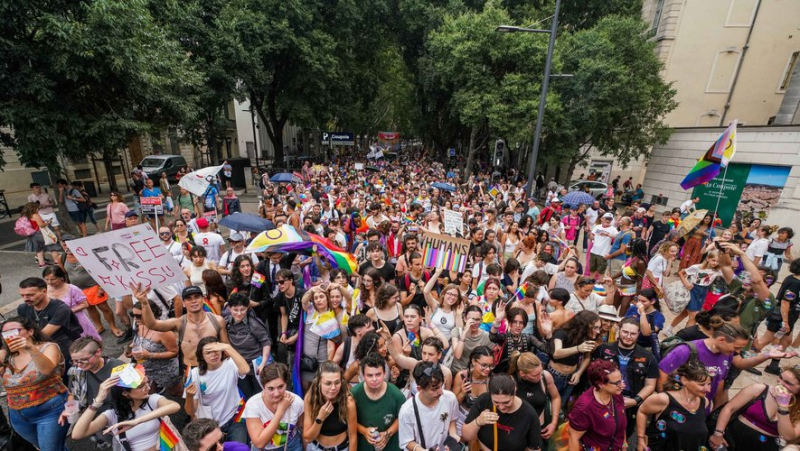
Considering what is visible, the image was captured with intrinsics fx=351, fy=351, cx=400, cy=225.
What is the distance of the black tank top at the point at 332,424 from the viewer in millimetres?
2865

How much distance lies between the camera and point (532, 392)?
10.5 ft

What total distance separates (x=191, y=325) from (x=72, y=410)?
1.12m

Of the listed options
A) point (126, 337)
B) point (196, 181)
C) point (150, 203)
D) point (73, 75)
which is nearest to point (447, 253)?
point (126, 337)

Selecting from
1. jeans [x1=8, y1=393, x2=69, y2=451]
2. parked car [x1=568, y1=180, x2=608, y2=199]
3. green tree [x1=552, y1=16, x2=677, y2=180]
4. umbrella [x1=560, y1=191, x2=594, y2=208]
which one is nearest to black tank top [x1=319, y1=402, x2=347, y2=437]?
jeans [x1=8, y1=393, x2=69, y2=451]

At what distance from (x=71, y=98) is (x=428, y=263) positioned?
1084cm

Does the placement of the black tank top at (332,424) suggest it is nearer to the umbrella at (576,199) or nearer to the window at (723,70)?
the umbrella at (576,199)

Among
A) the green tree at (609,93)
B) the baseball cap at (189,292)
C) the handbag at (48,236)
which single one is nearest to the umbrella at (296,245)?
the baseball cap at (189,292)

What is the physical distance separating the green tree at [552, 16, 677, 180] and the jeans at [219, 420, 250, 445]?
17793 mm

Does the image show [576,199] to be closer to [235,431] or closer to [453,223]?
[453,223]

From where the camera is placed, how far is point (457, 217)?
7727 mm

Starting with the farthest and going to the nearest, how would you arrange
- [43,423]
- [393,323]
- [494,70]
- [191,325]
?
1. [494,70]
2. [393,323]
3. [191,325]
4. [43,423]

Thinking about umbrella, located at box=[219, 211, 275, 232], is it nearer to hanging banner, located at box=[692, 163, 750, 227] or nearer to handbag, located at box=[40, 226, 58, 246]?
handbag, located at box=[40, 226, 58, 246]

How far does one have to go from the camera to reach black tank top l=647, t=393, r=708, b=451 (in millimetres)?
2900

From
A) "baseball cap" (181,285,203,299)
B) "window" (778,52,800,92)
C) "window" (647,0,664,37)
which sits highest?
"window" (647,0,664,37)
